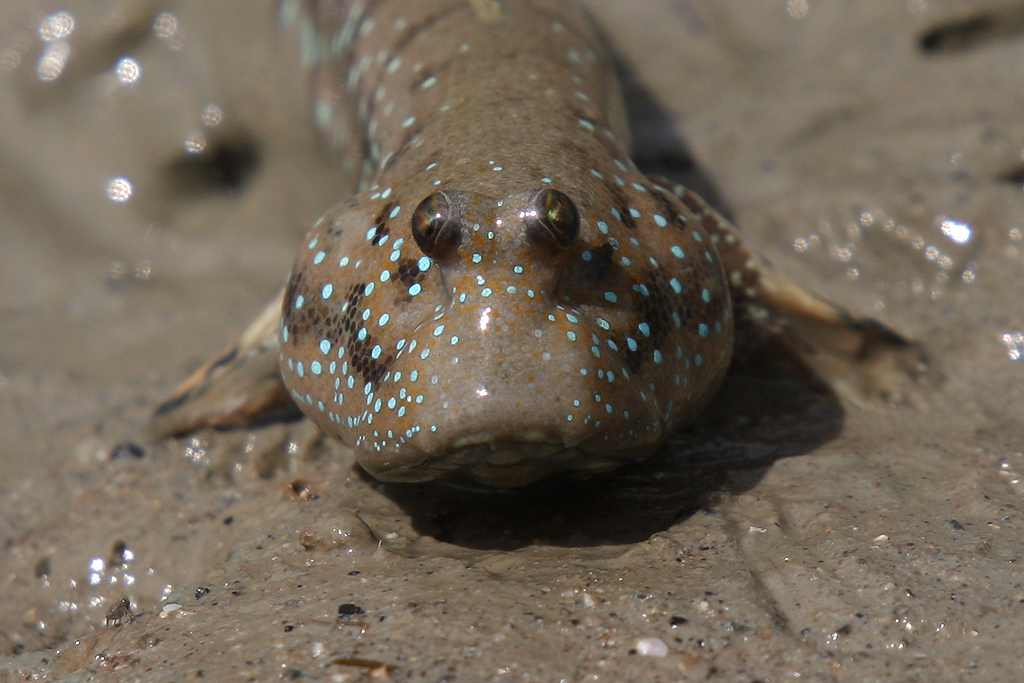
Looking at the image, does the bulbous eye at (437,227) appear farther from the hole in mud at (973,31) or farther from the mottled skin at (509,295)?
the hole in mud at (973,31)

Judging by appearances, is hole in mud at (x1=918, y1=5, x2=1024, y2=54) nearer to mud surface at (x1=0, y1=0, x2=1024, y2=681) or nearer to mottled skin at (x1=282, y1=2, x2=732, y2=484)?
mud surface at (x1=0, y1=0, x2=1024, y2=681)

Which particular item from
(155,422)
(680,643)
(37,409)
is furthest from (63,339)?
(680,643)

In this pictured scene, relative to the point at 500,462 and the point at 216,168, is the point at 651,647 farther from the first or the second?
the point at 216,168

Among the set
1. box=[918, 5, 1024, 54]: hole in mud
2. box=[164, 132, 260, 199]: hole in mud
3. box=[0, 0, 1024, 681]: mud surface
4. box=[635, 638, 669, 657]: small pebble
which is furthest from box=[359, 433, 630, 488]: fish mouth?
box=[918, 5, 1024, 54]: hole in mud

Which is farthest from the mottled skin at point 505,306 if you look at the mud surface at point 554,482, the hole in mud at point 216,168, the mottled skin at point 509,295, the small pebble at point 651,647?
the hole in mud at point 216,168

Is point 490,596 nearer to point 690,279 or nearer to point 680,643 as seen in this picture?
point 680,643
